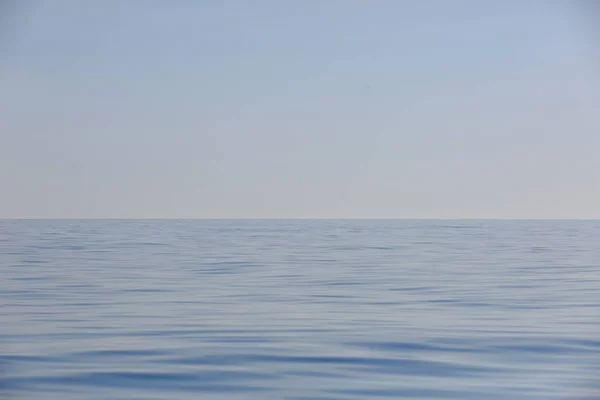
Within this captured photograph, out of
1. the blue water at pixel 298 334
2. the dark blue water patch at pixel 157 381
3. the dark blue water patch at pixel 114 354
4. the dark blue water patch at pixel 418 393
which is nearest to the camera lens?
the dark blue water patch at pixel 418 393

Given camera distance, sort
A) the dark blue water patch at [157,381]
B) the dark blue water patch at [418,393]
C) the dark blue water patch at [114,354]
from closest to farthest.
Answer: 1. the dark blue water patch at [418,393]
2. the dark blue water patch at [157,381]
3. the dark blue water patch at [114,354]

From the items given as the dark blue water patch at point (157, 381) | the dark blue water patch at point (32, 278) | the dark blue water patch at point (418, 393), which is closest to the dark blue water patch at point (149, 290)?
the dark blue water patch at point (32, 278)

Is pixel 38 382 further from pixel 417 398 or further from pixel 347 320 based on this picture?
pixel 347 320

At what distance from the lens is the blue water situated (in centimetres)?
855

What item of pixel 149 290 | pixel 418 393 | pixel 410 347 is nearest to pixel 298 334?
pixel 410 347

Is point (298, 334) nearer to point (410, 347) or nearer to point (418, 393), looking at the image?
point (410, 347)

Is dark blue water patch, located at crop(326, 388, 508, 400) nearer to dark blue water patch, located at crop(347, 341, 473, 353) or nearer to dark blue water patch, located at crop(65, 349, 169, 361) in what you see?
dark blue water patch, located at crop(347, 341, 473, 353)

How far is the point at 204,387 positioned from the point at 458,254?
71.6 ft

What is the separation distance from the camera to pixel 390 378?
8898 millimetres

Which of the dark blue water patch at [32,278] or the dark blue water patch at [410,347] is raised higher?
the dark blue water patch at [32,278]

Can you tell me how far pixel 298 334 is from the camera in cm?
1133

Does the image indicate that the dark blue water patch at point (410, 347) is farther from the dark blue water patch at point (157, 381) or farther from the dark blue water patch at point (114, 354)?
the dark blue water patch at point (114, 354)

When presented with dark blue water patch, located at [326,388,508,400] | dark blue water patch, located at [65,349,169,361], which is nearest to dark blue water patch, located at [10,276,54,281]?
dark blue water patch, located at [65,349,169,361]

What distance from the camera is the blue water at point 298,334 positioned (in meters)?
8.55
